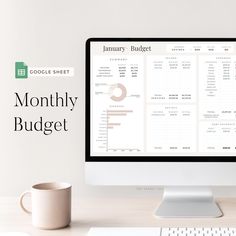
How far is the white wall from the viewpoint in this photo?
1.63m

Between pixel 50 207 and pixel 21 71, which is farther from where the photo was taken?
pixel 21 71

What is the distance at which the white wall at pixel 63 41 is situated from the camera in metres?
1.63

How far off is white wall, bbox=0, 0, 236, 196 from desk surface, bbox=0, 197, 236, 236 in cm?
11

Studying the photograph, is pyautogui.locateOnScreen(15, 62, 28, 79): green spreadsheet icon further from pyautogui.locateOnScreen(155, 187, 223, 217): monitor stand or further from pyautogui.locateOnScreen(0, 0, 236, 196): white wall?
pyautogui.locateOnScreen(155, 187, 223, 217): monitor stand

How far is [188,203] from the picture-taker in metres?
1.43

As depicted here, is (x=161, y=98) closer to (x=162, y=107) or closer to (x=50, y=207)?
(x=162, y=107)

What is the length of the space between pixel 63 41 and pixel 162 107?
0.46m

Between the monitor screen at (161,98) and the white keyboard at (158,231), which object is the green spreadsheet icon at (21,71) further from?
the white keyboard at (158,231)

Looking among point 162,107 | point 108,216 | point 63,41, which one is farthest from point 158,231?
point 63,41

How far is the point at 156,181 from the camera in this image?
1396 millimetres

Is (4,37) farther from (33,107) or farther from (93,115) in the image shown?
(93,115)

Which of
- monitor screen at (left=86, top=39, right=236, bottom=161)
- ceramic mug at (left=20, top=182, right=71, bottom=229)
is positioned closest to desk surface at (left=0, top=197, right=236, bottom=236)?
ceramic mug at (left=20, top=182, right=71, bottom=229)

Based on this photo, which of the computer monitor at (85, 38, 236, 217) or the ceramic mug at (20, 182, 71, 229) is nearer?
the ceramic mug at (20, 182, 71, 229)

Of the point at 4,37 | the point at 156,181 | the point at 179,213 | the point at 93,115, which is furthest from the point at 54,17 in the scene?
the point at 179,213
